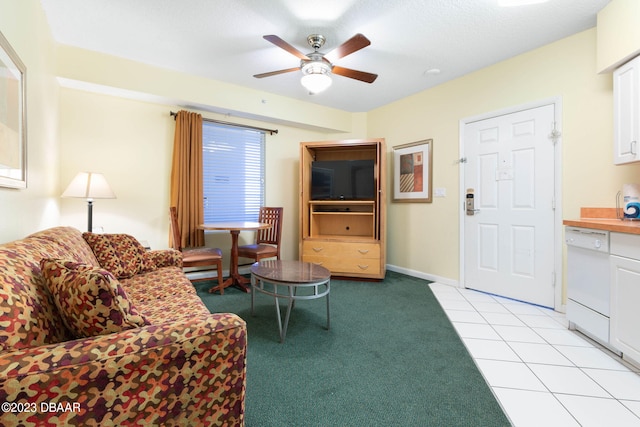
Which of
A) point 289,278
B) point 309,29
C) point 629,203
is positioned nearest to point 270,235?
point 289,278

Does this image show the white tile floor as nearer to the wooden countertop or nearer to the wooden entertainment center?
the wooden countertop

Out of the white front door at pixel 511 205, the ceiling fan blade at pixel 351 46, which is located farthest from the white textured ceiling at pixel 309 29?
the white front door at pixel 511 205

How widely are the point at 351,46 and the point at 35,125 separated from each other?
2366 millimetres

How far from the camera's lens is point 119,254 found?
6.74 ft

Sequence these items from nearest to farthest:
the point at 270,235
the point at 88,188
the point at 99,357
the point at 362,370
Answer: the point at 99,357 → the point at 362,370 → the point at 88,188 → the point at 270,235

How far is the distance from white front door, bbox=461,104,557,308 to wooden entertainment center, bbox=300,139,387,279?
1006 millimetres

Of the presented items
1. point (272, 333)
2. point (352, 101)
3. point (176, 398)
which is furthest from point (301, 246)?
Result: point (176, 398)

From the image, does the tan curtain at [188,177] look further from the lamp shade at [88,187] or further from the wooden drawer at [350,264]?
the wooden drawer at [350,264]

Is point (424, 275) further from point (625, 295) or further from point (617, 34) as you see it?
point (617, 34)

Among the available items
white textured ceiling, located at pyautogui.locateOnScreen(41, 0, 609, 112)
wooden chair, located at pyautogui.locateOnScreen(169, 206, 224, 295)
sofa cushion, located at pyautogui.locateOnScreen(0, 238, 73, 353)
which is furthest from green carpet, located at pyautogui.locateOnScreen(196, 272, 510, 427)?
white textured ceiling, located at pyautogui.locateOnScreen(41, 0, 609, 112)

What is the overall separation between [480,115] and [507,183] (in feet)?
2.72

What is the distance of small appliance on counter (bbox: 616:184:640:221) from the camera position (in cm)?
196

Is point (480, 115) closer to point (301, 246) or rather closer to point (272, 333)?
point (301, 246)

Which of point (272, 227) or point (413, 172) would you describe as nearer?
point (272, 227)
